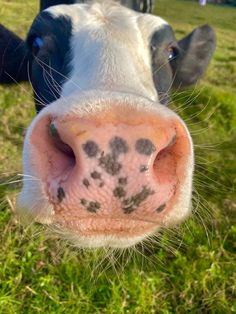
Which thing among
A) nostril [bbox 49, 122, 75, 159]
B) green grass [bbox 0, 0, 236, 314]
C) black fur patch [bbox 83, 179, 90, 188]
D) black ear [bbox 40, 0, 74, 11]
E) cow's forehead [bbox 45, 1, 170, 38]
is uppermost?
nostril [bbox 49, 122, 75, 159]

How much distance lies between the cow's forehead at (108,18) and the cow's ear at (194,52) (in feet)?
3.76

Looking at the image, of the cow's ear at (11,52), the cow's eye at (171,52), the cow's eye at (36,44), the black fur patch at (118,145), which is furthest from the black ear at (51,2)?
the black fur patch at (118,145)

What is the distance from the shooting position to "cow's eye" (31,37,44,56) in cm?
230

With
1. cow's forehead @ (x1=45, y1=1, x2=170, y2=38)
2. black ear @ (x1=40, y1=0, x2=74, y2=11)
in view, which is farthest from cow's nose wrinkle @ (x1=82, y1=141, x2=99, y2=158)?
black ear @ (x1=40, y1=0, x2=74, y2=11)

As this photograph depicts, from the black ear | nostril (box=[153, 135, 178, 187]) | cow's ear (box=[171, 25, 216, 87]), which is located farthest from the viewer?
cow's ear (box=[171, 25, 216, 87])

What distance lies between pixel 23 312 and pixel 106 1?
1451mm

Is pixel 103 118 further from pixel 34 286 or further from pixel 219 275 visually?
pixel 219 275

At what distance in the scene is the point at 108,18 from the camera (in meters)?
2.17

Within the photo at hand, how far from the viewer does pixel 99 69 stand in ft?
5.65

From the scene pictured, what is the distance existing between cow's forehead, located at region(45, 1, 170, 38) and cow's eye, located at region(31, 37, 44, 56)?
122mm

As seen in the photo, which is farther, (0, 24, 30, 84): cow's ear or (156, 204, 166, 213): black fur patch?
(0, 24, 30, 84): cow's ear

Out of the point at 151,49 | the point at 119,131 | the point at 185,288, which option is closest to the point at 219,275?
the point at 185,288

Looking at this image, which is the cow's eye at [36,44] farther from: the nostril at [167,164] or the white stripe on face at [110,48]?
the nostril at [167,164]

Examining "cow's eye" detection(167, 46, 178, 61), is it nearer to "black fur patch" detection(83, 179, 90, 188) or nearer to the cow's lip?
the cow's lip
